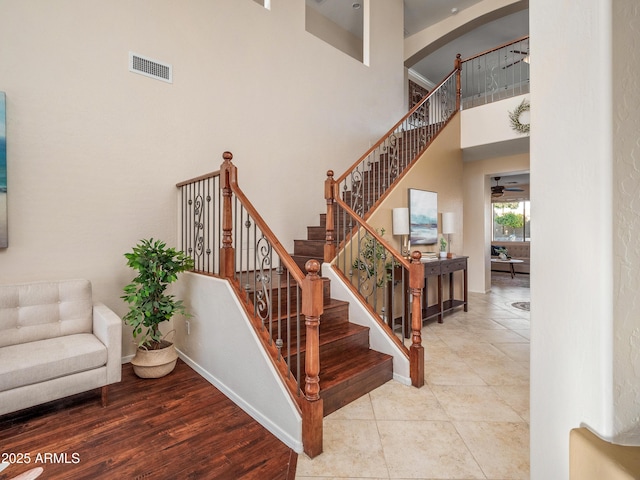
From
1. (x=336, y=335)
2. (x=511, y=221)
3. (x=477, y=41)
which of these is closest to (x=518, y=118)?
(x=477, y=41)

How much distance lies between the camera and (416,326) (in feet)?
8.97

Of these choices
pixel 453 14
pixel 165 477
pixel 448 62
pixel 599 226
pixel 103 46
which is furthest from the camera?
pixel 448 62

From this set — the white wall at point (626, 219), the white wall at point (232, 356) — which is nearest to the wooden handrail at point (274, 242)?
the white wall at point (232, 356)

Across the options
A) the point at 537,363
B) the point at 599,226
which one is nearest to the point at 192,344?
the point at 537,363

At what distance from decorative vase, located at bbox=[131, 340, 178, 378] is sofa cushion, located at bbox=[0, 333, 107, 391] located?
1.49 ft

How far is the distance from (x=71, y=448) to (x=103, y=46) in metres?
3.28

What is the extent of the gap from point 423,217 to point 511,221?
30.1ft

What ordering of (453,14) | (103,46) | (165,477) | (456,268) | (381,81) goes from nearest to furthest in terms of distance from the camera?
(165,477)
(103,46)
(456,268)
(381,81)
(453,14)

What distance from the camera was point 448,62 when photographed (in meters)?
8.41

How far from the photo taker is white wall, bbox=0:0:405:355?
2.69 m

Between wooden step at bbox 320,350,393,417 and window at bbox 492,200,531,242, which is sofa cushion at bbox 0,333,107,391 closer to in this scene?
wooden step at bbox 320,350,393,417

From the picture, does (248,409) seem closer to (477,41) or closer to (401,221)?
(401,221)

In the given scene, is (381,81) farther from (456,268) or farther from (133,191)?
(133,191)

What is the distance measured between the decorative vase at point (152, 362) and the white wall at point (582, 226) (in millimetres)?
2777
